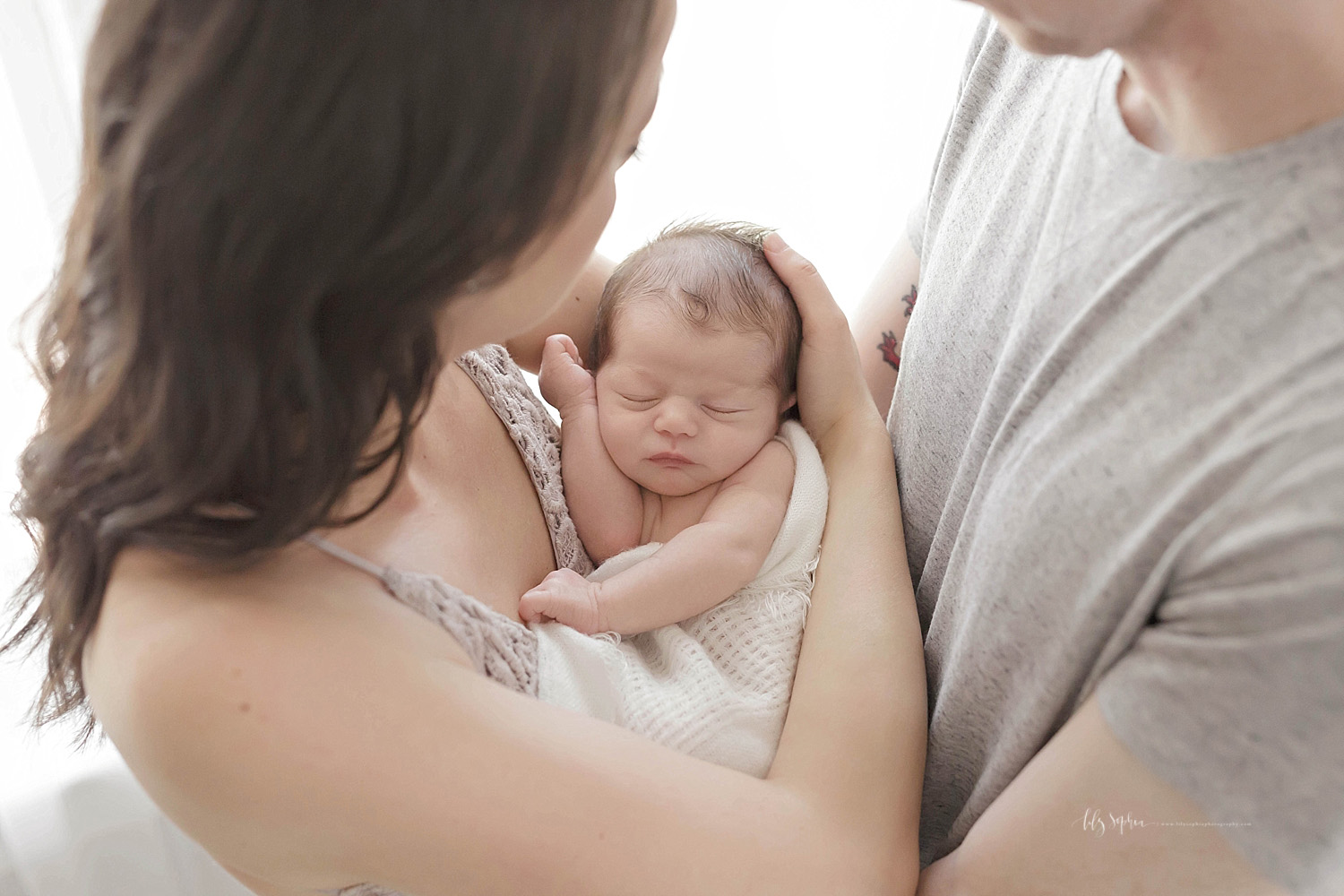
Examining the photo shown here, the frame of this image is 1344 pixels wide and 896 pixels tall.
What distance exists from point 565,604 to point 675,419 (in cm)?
30

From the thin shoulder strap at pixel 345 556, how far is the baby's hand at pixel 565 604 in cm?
21

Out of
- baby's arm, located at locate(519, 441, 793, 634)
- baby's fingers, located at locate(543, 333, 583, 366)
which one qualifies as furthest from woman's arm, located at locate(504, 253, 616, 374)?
baby's arm, located at locate(519, 441, 793, 634)

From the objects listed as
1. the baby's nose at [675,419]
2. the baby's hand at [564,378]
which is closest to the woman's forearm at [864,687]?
the baby's nose at [675,419]

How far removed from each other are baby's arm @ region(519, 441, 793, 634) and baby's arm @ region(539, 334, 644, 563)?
0.08 m

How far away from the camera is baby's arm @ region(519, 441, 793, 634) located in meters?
1.05

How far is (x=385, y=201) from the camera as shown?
669mm

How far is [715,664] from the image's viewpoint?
1094 millimetres

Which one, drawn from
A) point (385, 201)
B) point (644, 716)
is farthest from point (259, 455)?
point (644, 716)

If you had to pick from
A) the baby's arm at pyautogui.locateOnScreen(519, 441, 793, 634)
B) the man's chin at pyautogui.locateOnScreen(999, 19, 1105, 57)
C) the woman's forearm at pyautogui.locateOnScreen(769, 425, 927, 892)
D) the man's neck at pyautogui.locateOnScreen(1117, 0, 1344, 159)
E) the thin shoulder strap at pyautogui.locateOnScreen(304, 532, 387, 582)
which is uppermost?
the man's chin at pyautogui.locateOnScreen(999, 19, 1105, 57)

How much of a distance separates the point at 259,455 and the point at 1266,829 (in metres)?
0.79

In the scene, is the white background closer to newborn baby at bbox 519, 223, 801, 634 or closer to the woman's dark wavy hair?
newborn baby at bbox 519, 223, 801, 634

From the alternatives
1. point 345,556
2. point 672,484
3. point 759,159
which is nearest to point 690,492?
point 672,484

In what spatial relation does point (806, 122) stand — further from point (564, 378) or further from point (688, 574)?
point (688, 574)

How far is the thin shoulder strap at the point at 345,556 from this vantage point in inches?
32.8
